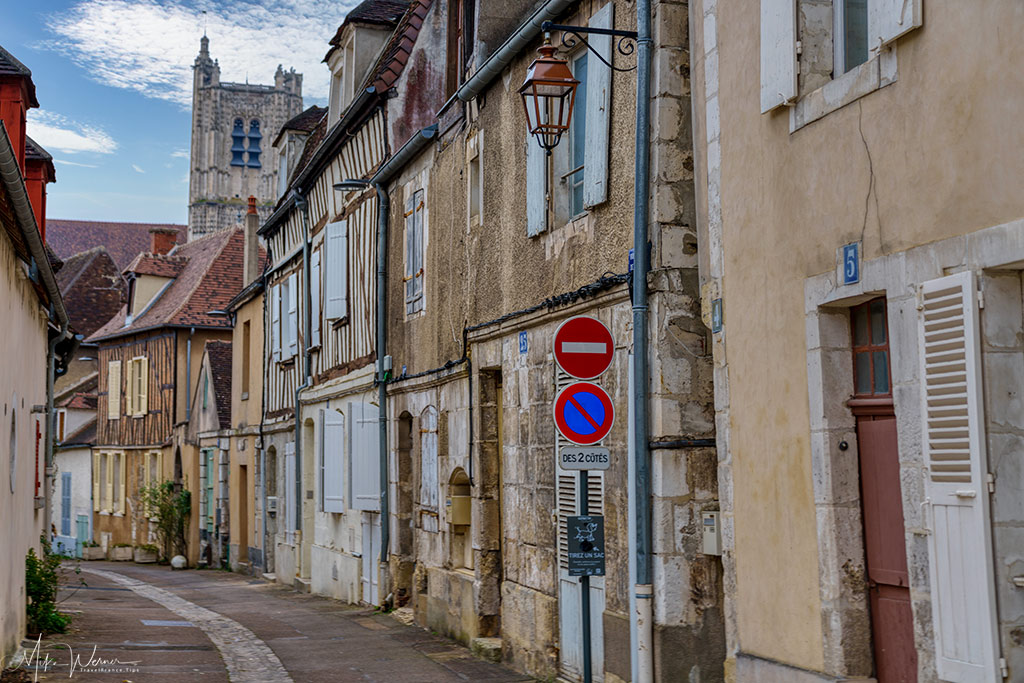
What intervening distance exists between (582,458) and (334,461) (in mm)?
9570

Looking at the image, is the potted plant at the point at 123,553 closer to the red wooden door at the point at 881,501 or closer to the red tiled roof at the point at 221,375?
the red tiled roof at the point at 221,375

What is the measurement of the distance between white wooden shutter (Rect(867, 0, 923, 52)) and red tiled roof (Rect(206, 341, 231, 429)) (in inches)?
800

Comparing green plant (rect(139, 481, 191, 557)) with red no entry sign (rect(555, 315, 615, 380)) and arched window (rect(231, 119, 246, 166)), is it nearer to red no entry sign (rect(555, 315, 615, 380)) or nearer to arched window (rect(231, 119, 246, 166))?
red no entry sign (rect(555, 315, 615, 380))

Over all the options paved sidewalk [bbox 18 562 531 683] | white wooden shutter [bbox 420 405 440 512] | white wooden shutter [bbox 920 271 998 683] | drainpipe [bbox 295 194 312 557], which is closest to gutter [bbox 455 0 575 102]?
white wooden shutter [bbox 420 405 440 512]

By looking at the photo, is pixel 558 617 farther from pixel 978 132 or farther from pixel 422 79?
pixel 422 79

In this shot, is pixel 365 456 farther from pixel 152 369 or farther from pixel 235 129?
pixel 235 129

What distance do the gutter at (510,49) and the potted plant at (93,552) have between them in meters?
23.8

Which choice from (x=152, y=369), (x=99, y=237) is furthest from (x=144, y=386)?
(x=99, y=237)

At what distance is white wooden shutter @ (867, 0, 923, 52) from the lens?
492 centimetres

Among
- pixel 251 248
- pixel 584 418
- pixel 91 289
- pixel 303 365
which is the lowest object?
pixel 584 418

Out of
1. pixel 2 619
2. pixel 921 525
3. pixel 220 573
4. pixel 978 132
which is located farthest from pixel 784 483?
pixel 220 573

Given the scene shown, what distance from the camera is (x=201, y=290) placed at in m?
29.5

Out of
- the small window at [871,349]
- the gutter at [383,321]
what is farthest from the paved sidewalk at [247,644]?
the small window at [871,349]

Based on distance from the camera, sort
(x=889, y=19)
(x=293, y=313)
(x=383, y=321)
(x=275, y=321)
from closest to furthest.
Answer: (x=889, y=19)
(x=383, y=321)
(x=293, y=313)
(x=275, y=321)
